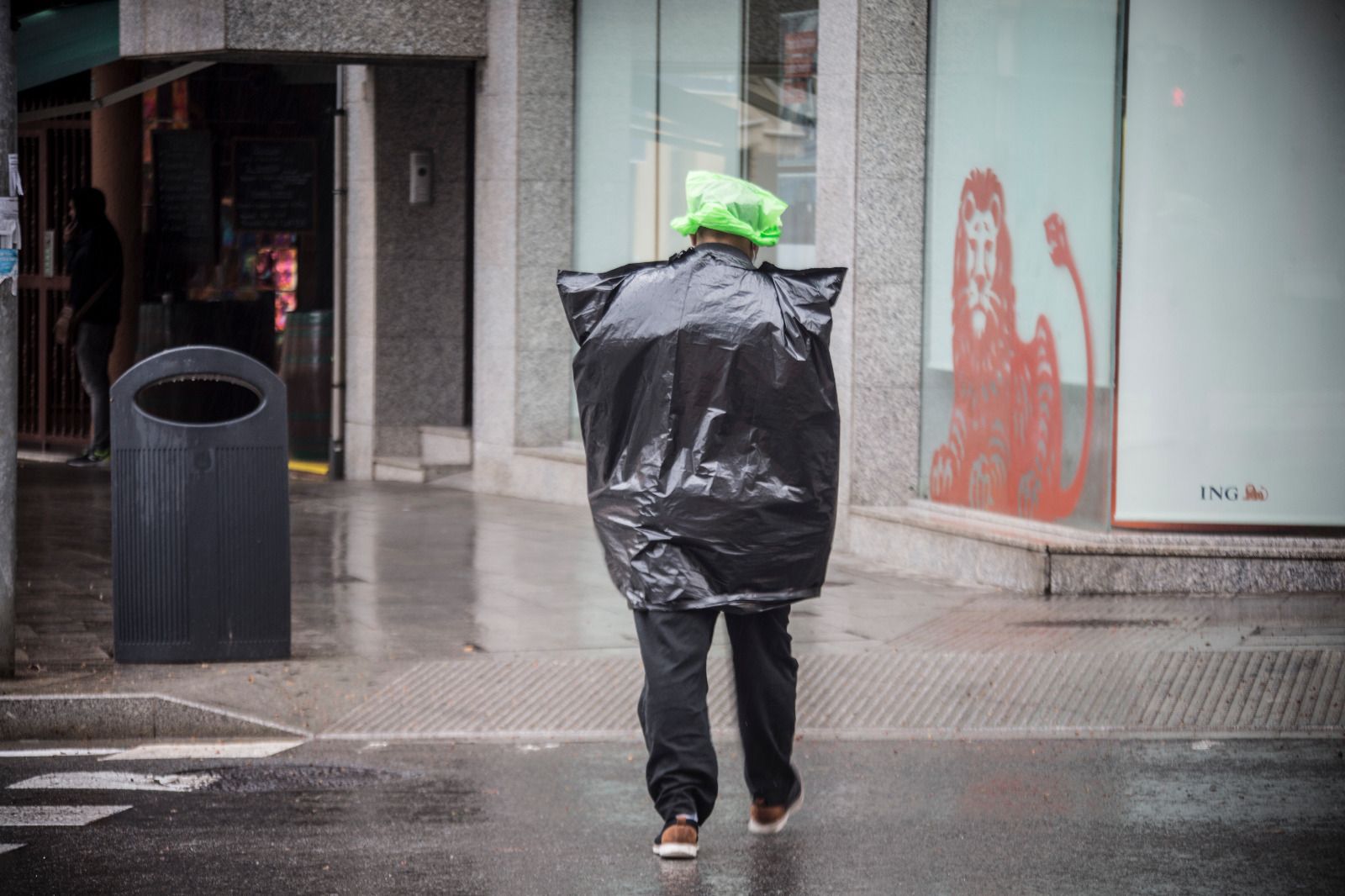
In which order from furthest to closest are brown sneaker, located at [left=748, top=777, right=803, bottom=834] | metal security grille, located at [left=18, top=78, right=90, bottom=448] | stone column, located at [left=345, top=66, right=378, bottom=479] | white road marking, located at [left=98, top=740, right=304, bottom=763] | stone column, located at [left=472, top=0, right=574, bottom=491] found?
metal security grille, located at [left=18, top=78, right=90, bottom=448] < stone column, located at [left=345, top=66, right=378, bottom=479] < stone column, located at [left=472, top=0, right=574, bottom=491] < white road marking, located at [left=98, top=740, right=304, bottom=763] < brown sneaker, located at [left=748, top=777, right=803, bottom=834]

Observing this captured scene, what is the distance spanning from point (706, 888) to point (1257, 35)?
5.51m

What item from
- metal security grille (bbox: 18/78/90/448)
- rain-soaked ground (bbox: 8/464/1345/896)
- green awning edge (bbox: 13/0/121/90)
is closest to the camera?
rain-soaked ground (bbox: 8/464/1345/896)

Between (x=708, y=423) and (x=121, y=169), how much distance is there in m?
11.7

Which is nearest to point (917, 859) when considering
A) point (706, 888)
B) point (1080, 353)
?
point (706, 888)

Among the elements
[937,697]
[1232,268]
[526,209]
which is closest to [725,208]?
[937,697]

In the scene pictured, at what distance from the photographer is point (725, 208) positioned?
4.89 metres

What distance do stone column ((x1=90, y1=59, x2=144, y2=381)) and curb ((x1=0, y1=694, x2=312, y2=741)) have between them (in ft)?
29.6

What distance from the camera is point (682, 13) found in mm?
11836

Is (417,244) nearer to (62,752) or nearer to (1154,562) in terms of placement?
(1154,562)

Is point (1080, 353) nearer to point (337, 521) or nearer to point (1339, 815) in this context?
point (1339, 815)

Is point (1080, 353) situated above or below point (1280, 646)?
above

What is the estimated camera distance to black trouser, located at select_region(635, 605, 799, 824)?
4.80m

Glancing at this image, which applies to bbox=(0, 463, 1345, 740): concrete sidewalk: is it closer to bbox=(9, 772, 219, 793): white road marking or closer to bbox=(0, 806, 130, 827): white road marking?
bbox=(9, 772, 219, 793): white road marking

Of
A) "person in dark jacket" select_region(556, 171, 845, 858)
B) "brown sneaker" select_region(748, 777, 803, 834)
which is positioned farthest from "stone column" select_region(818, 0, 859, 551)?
"person in dark jacket" select_region(556, 171, 845, 858)
